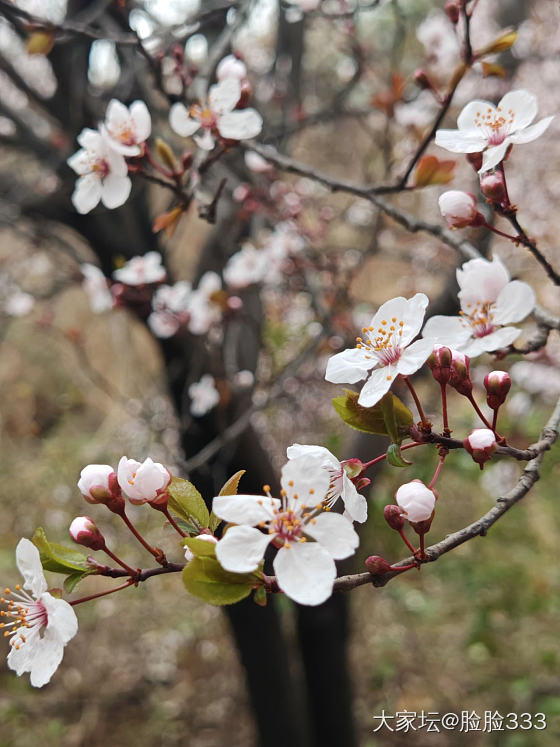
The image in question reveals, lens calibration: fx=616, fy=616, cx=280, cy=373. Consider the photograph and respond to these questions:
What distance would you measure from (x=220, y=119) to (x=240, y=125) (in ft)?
0.11

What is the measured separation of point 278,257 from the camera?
189 centimetres

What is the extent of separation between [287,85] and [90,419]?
310cm

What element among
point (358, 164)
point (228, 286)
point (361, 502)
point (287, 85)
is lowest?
point (358, 164)

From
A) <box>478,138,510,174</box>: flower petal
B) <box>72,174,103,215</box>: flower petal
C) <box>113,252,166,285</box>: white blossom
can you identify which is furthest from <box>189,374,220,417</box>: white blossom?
<box>478,138,510,174</box>: flower petal

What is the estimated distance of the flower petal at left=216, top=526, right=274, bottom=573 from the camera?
41 cm

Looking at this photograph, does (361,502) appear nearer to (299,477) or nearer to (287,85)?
(299,477)

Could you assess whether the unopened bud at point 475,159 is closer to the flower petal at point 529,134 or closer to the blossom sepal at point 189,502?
the flower petal at point 529,134

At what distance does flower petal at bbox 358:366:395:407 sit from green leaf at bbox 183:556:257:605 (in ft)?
0.50

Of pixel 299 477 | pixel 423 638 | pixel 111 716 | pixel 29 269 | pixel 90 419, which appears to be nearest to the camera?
pixel 299 477

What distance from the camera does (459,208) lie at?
62 centimetres

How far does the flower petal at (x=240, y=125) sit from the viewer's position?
0.77m

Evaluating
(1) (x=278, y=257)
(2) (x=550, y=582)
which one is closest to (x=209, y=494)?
(1) (x=278, y=257)

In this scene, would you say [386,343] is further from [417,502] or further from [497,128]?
[497,128]

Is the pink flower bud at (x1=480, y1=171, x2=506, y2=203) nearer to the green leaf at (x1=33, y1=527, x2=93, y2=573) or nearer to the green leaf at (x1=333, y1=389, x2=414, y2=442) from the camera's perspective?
the green leaf at (x1=333, y1=389, x2=414, y2=442)
